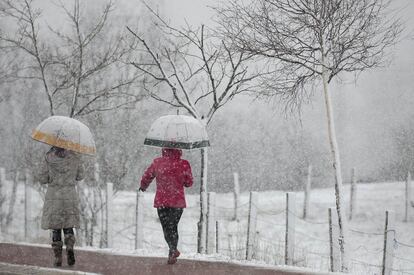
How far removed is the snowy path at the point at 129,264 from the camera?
6910 millimetres

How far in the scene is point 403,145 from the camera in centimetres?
2825

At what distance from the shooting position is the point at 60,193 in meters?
6.87

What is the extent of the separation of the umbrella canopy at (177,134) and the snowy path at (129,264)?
5.61 feet

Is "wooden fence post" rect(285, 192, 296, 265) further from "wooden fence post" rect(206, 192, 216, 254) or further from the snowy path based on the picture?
the snowy path

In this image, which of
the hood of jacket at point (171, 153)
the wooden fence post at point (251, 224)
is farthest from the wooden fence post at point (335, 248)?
the hood of jacket at point (171, 153)

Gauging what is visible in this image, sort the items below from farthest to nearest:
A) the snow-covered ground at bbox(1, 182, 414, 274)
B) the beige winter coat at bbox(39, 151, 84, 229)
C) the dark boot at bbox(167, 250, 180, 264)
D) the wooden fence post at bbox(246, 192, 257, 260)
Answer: the snow-covered ground at bbox(1, 182, 414, 274), the wooden fence post at bbox(246, 192, 257, 260), the dark boot at bbox(167, 250, 180, 264), the beige winter coat at bbox(39, 151, 84, 229)

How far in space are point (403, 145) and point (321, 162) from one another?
5.09m

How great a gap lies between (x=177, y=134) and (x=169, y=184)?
27.8 inches

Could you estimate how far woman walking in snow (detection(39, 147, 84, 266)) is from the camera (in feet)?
22.4

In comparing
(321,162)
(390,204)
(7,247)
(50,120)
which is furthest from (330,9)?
(321,162)

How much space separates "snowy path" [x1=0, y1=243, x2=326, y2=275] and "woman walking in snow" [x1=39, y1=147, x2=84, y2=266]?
2.22 feet

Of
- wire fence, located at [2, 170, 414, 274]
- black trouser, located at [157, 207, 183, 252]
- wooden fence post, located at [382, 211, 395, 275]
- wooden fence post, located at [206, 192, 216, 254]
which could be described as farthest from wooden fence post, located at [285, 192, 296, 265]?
wire fence, located at [2, 170, 414, 274]

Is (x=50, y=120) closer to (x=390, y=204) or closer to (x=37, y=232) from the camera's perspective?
(x=37, y=232)

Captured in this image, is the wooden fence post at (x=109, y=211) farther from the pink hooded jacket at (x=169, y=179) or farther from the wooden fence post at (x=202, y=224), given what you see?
the pink hooded jacket at (x=169, y=179)
